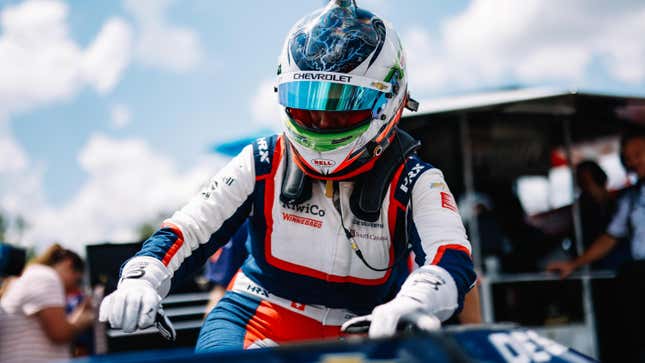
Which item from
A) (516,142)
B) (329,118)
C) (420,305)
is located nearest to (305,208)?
(329,118)

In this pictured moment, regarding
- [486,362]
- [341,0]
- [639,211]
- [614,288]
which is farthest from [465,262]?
[614,288]

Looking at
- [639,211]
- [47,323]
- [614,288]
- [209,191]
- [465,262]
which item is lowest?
[614,288]

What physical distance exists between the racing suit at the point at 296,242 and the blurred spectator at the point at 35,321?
2141 mm

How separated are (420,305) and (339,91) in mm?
855

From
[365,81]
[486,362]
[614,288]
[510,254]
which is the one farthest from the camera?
[510,254]

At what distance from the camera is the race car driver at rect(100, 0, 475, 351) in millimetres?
2355

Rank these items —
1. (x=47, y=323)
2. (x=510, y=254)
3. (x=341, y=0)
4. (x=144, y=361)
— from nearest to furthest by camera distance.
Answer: (x=144, y=361), (x=341, y=0), (x=47, y=323), (x=510, y=254)

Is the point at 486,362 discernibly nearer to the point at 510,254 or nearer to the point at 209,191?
the point at 209,191

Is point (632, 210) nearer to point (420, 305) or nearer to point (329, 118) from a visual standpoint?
point (329, 118)

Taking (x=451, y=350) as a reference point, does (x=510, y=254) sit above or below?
below

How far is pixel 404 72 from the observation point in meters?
2.60

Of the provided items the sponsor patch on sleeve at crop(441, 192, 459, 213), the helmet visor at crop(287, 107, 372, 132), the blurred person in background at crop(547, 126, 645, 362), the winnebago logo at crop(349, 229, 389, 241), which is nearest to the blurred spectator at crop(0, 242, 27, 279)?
the helmet visor at crop(287, 107, 372, 132)

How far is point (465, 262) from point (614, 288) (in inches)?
184

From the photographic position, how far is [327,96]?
2.31 meters
